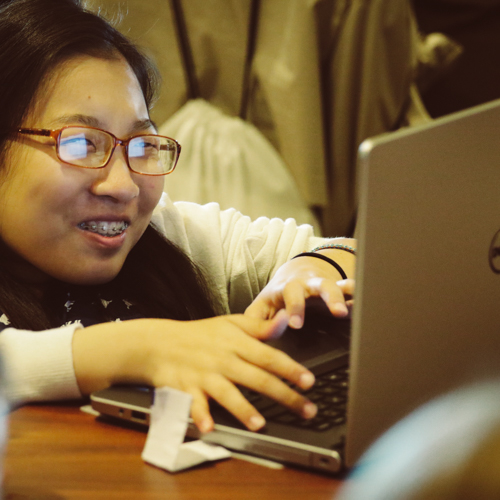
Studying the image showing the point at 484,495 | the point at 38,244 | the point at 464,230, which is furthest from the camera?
the point at 38,244

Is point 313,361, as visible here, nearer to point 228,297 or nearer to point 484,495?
point 484,495

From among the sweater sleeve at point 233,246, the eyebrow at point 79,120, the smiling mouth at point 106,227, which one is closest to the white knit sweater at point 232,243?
the sweater sleeve at point 233,246

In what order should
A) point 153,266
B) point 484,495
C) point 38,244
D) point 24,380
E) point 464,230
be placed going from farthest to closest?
point 153,266 < point 38,244 < point 24,380 < point 464,230 < point 484,495

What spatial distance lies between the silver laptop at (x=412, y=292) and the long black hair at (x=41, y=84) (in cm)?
46

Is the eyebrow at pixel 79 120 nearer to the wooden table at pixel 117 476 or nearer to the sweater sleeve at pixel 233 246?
the sweater sleeve at pixel 233 246

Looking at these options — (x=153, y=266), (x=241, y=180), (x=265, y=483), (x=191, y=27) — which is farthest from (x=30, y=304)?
(x=191, y=27)

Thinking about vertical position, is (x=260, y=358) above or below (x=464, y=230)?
below

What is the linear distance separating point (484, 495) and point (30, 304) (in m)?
0.73

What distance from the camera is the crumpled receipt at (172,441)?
0.47 m

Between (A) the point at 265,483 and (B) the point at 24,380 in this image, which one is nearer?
(A) the point at 265,483

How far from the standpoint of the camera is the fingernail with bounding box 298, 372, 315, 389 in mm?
542

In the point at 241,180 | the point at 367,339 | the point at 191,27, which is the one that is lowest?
the point at 367,339

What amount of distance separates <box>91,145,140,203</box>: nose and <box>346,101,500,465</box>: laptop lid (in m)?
0.55

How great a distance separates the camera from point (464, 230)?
0.49m
